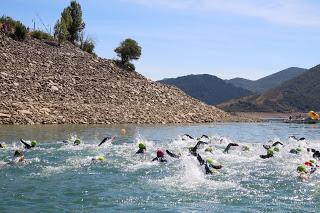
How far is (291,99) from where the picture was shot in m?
140

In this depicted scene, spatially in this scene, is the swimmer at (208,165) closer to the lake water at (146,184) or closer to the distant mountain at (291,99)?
the lake water at (146,184)

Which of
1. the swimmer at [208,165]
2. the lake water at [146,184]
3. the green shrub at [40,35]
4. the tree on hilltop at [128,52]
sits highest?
the green shrub at [40,35]

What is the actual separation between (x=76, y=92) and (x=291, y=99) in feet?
331

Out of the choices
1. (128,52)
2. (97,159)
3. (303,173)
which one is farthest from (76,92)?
(303,173)

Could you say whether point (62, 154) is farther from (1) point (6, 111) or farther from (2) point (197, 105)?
(2) point (197, 105)

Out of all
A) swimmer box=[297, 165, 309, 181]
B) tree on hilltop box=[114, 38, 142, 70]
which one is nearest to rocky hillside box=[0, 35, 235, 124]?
tree on hilltop box=[114, 38, 142, 70]

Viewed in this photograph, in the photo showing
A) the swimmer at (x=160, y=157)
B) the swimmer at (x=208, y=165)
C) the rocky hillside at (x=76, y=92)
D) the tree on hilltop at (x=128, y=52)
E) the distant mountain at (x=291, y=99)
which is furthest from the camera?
the distant mountain at (x=291, y=99)

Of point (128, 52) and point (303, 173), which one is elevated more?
point (128, 52)

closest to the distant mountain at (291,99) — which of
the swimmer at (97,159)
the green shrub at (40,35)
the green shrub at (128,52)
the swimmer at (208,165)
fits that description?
the green shrub at (128,52)

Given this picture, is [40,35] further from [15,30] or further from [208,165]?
[208,165]

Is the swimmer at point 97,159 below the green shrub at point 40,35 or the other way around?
below

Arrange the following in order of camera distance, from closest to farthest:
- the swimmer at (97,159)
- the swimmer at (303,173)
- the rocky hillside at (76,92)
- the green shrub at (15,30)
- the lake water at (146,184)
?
the lake water at (146,184) < the swimmer at (303,173) < the swimmer at (97,159) < the rocky hillside at (76,92) < the green shrub at (15,30)

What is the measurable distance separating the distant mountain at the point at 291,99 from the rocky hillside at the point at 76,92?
69.8 metres

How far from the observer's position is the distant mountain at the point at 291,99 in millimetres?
132875
